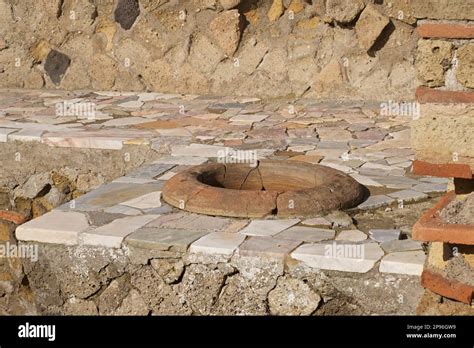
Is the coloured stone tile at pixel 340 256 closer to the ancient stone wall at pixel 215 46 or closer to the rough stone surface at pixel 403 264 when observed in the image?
the rough stone surface at pixel 403 264

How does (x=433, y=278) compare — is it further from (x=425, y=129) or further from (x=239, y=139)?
(x=239, y=139)

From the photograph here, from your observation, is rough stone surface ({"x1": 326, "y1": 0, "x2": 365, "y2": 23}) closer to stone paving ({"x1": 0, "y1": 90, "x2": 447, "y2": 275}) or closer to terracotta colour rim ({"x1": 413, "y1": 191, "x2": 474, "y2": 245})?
stone paving ({"x1": 0, "y1": 90, "x2": 447, "y2": 275})

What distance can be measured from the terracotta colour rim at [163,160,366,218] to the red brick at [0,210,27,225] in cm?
169

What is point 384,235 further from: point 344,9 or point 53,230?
point 344,9

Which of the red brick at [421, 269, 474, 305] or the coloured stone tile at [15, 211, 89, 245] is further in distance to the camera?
the coloured stone tile at [15, 211, 89, 245]

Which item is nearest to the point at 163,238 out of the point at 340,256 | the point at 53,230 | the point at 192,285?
the point at 192,285

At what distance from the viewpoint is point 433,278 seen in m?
3.73

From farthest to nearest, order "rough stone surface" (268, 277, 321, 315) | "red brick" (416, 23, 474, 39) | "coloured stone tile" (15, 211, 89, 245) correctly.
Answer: "coloured stone tile" (15, 211, 89, 245) → "rough stone surface" (268, 277, 321, 315) → "red brick" (416, 23, 474, 39)

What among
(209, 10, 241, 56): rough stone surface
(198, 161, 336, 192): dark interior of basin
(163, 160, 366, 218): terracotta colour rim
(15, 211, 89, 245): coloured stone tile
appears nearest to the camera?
(15, 211, 89, 245): coloured stone tile

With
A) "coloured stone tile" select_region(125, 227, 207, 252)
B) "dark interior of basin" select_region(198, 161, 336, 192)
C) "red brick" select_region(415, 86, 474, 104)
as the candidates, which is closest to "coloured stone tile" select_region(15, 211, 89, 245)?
"coloured stone tile" select_region(125, 227, 207, 252)

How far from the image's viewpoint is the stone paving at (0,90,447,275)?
4277 millimetres

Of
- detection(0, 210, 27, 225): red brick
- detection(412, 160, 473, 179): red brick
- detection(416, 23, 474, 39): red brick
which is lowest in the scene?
detection(0, 210, 27, 225): red brick

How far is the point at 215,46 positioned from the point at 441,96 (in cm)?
431

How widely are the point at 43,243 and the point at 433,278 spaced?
1.84m
